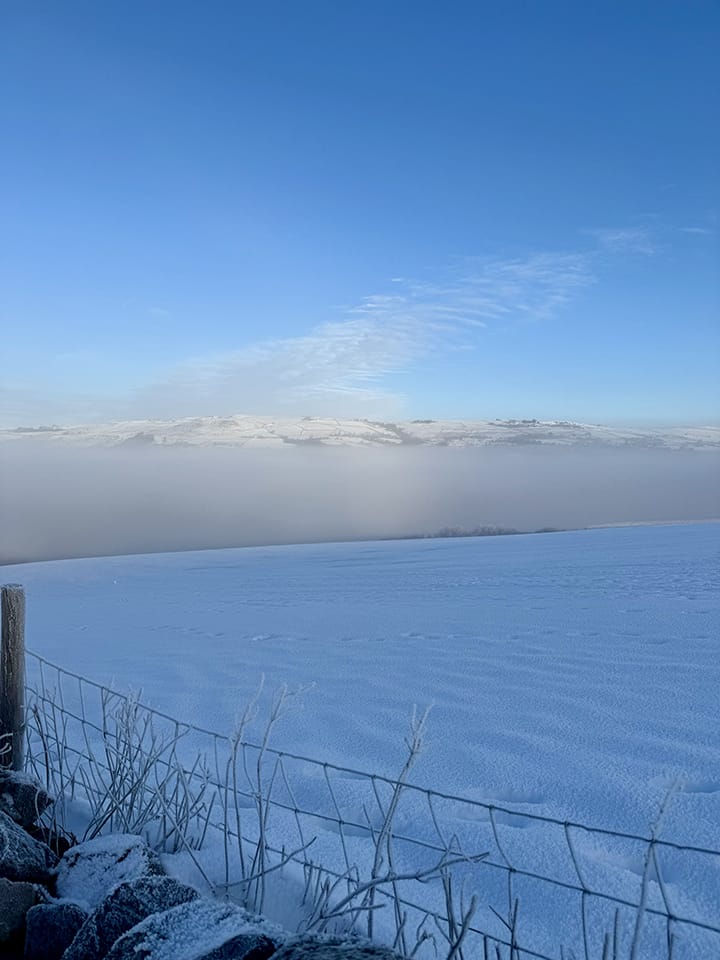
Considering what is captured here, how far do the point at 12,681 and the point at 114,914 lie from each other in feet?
6.26

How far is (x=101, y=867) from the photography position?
2.81 meters

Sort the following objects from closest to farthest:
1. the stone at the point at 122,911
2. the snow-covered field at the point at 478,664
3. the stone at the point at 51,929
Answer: the stone at the point at 122,911, the stone at the point at 51,929, the snow-covered field at the point at 478,664

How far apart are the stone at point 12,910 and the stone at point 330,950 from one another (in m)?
1.19

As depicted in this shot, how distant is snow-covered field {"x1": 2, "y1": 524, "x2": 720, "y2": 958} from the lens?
374 centimetres

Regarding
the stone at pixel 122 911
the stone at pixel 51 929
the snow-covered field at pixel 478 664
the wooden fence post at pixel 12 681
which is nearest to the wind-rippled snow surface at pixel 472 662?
the snow-covered field at pixel 478 664

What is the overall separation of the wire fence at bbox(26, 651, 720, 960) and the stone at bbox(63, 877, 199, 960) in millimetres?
232

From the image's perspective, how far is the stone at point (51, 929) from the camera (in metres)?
2.60

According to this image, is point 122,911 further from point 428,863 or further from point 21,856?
point 428,863

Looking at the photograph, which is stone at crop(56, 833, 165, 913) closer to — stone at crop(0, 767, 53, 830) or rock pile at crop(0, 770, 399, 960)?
rock pile at crop(0, 770, 399, 960)

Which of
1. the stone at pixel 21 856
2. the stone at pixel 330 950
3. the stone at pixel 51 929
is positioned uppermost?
the stone at pixel 330 950

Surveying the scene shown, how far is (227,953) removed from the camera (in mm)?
2098

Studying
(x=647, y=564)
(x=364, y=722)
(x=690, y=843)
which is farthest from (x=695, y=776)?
(x=647, y=564)

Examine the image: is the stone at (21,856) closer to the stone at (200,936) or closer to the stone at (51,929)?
the stone at (51,929)

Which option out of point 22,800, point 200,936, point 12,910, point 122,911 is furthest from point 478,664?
point 200,936
